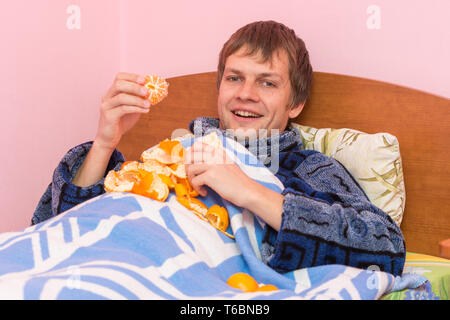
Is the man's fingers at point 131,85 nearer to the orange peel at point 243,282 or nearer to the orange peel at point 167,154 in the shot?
the orange peel at point 167,154

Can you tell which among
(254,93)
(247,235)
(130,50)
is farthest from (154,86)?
(130,50)

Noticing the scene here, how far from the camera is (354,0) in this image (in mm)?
1398

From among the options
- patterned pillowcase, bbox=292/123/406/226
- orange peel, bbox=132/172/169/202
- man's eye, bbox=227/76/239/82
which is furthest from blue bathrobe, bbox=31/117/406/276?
man's eye, bbox=227/76/239/82

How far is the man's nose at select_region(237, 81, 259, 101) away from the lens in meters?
1.24

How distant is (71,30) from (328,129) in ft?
2.86

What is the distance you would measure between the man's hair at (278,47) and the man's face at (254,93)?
0.5 inches

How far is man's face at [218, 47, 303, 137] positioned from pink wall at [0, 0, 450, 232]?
0.87 feet

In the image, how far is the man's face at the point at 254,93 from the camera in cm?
125

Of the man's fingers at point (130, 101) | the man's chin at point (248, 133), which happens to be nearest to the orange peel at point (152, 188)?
the man's fingers at point (130, 101)

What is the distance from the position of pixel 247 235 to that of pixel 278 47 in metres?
0.55

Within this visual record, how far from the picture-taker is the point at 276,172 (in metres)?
1.17

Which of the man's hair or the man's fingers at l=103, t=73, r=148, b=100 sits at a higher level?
the man's hair

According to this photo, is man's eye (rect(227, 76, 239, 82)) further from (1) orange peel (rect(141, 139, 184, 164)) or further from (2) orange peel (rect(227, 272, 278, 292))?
(2) orange peel (rect(227, 272, 278, 292))

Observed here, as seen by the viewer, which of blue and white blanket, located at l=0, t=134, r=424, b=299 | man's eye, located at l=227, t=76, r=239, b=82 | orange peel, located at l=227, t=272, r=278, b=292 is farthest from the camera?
man's eye, located at l=227, t=76, r=239, b=82
